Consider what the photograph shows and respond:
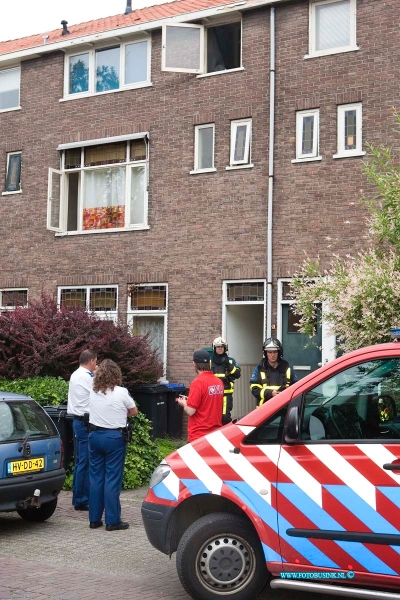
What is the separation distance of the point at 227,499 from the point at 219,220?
1083 centimetres

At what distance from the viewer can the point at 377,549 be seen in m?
5.48

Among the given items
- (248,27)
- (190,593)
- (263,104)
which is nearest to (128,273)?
(263,104)

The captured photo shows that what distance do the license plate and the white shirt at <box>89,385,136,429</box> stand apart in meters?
0.74

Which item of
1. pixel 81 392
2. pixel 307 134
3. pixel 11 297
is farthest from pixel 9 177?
pixel 81 392

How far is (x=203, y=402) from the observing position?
27.5ft

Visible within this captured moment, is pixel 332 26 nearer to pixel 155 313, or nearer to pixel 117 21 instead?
pixel 117 21

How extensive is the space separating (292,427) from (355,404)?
477 millimetres

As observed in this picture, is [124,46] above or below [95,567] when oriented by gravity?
above

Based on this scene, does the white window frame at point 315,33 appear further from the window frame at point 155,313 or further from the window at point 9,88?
the window at point 9,88

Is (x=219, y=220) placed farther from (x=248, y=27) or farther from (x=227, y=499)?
(x=227, y=499)

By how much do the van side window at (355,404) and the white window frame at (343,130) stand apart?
985 centimetres

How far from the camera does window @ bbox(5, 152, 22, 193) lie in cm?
1958

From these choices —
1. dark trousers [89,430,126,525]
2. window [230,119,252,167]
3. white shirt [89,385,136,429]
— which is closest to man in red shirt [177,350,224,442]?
white shirt [89,385,136,429]

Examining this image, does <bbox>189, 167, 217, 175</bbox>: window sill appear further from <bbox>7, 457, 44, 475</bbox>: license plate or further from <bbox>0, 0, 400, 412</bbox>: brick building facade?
<bbox>7, 457, 44, 475</bbox>: license plate
